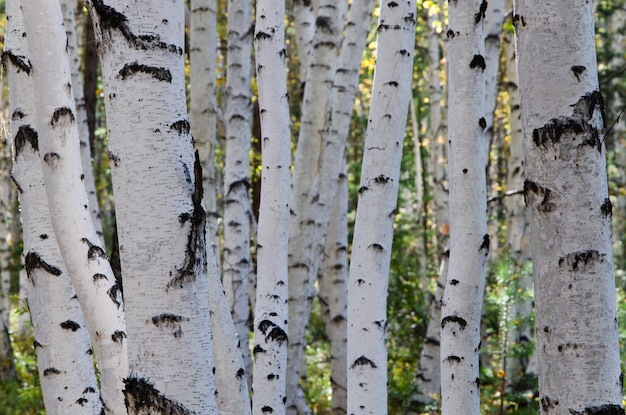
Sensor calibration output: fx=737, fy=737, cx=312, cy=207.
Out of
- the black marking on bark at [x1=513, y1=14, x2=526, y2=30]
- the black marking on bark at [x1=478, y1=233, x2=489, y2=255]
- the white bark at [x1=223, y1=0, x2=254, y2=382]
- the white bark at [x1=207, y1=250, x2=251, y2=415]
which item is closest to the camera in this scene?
the black marking on bark at [x1=513, y1=14, x2=526, y2=30]

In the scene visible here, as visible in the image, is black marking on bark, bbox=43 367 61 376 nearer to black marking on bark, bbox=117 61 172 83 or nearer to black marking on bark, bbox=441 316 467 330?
black marking on bark, bbox=441 316 467 330

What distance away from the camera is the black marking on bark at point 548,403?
1.87 metres

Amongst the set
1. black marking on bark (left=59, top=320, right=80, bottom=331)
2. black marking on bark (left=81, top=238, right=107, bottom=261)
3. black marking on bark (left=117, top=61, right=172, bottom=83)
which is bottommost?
black marking on bark (left=59, top=320, right=80, bottom=331)

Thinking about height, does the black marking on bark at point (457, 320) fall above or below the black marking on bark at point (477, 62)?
below

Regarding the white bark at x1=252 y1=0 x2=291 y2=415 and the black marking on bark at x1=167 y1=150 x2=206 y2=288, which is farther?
the white bark at x1=252 y1=0 x2=291 y2=415

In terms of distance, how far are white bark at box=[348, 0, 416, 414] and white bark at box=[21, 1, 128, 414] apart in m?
1.17

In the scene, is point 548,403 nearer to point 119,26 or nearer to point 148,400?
point 148,400

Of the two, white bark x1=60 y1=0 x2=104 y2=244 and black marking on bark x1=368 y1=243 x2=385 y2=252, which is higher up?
white bark x1=60 y1=0 x2=104 y2=244

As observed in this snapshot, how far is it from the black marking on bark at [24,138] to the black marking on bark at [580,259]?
2.32m

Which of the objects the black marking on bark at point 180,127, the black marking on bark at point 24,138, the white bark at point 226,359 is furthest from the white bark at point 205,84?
the black marking on bark at point 180,127

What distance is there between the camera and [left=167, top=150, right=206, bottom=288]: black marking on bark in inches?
70.6

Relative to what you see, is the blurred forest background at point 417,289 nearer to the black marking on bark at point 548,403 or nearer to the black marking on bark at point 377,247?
the black marking on bark at point 377,247

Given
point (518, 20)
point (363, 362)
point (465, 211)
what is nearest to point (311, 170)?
point (363, 362)

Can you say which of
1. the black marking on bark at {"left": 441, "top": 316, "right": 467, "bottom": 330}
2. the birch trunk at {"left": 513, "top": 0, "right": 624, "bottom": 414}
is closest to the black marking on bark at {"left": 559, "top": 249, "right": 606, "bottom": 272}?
the birch trunk at {"left": 513, "top": 0, "right": 624, "bottom": 414}
